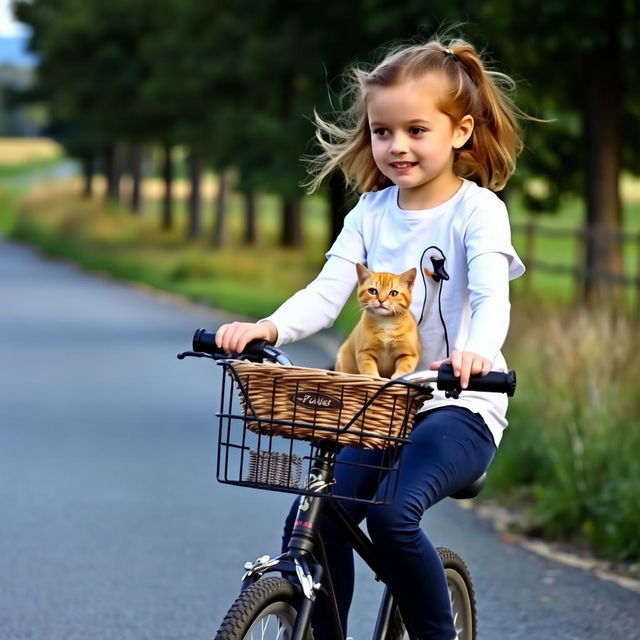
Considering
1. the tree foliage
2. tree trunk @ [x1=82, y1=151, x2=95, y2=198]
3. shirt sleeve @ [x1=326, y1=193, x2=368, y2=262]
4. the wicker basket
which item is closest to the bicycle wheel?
the wicker basket

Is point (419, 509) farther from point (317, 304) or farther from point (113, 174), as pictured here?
point (113, 174)

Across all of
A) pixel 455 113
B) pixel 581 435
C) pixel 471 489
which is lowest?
pixel 581 435

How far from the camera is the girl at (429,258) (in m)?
3.77

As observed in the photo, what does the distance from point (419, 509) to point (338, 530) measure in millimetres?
357

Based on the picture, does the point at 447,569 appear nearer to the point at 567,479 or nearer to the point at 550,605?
the point at 550,605

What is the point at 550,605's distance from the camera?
20.4 feet

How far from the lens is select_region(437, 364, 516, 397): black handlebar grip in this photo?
134 inches

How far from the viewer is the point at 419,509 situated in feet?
12.1

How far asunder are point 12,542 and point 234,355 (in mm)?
3795

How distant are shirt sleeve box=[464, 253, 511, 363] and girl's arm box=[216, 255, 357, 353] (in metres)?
0.38

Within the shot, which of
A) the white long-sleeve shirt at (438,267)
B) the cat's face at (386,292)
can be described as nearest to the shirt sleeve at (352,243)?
the white long-sleeve shirt at (438,267)

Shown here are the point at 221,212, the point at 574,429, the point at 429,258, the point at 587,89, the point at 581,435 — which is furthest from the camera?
the point at 221,212

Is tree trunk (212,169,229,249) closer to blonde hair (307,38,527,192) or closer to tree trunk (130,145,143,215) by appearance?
tree trunk (130,145,143,215)

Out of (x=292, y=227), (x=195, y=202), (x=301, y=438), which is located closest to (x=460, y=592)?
(x=301, y=438)
